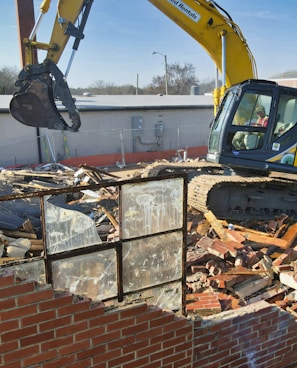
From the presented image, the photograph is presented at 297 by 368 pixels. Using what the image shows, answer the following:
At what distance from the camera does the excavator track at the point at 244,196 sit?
8.80 meters

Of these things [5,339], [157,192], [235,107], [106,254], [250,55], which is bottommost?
[5,339]

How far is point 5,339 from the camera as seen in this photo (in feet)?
9.16

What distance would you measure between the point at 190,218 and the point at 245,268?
2.54 meters

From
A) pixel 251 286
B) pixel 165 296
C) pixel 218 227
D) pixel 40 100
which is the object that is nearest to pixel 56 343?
pixel 165 296

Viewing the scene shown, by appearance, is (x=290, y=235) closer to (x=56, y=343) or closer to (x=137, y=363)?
(x=137, y=363)

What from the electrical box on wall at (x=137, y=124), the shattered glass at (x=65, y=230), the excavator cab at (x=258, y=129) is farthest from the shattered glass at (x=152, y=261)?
the electrical box on wall at (x=137, y=124)

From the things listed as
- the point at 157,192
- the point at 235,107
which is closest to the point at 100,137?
the point at 235,107

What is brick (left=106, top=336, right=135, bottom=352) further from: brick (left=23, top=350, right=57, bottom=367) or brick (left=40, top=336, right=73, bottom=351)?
brick (left=23, top=350, right=57, bottom=367)

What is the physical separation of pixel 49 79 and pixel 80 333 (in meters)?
6.54

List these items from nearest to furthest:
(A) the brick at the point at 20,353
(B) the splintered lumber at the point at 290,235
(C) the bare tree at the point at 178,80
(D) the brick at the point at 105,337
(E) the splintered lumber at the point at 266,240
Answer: (A) the brick at the point at 20,353 < (D) the brick at the point at 105,337 < (E) the splintered lumber at the point at 266,240 < (B) the splintered lumber at the point at 290,235 < (C) the bare tree at the point at 178,80

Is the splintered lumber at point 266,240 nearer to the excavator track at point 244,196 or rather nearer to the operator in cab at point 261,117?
the excavator track at point 244,196

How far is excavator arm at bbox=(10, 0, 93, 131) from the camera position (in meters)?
8.31

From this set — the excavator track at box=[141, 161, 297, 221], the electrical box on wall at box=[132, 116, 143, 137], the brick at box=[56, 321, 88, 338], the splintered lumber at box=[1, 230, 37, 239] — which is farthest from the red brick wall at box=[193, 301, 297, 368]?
the electrical box on wall at box=[132, 116, 143, 137]

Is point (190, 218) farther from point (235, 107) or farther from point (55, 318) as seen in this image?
point (55, 318)
